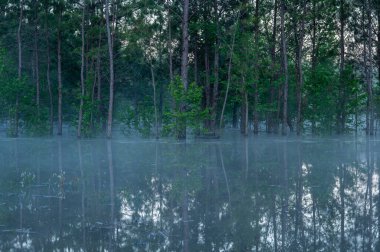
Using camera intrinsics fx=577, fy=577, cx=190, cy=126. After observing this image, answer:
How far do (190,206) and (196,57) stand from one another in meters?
31.0

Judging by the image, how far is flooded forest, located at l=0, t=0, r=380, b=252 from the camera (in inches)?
355

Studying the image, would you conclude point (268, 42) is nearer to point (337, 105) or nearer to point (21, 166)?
point (337, 105)

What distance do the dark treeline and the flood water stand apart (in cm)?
1604

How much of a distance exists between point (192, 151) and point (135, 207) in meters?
14.1

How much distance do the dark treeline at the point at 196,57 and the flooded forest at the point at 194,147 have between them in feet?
0.47

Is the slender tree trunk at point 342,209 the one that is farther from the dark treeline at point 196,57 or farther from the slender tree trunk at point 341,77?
the slender tree trunk at point 341,77

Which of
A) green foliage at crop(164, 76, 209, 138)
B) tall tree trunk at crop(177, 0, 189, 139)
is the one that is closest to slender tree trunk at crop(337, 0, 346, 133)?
green foliage at crop(164, 76, 209, 138)

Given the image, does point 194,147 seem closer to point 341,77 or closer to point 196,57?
point 196,57

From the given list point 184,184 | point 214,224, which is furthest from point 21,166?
point 214,224

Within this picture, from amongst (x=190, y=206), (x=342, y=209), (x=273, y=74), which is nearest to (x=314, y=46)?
(x=273, y=74)

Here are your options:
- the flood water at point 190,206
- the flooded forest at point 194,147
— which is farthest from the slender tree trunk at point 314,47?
the flood water at point 190,206

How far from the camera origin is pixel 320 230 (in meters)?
8.93

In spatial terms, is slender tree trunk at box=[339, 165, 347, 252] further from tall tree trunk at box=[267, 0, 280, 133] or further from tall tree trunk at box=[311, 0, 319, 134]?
tall tree trunk at box=[311, 0, 319, 134]

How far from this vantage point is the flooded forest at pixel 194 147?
9.02 m
